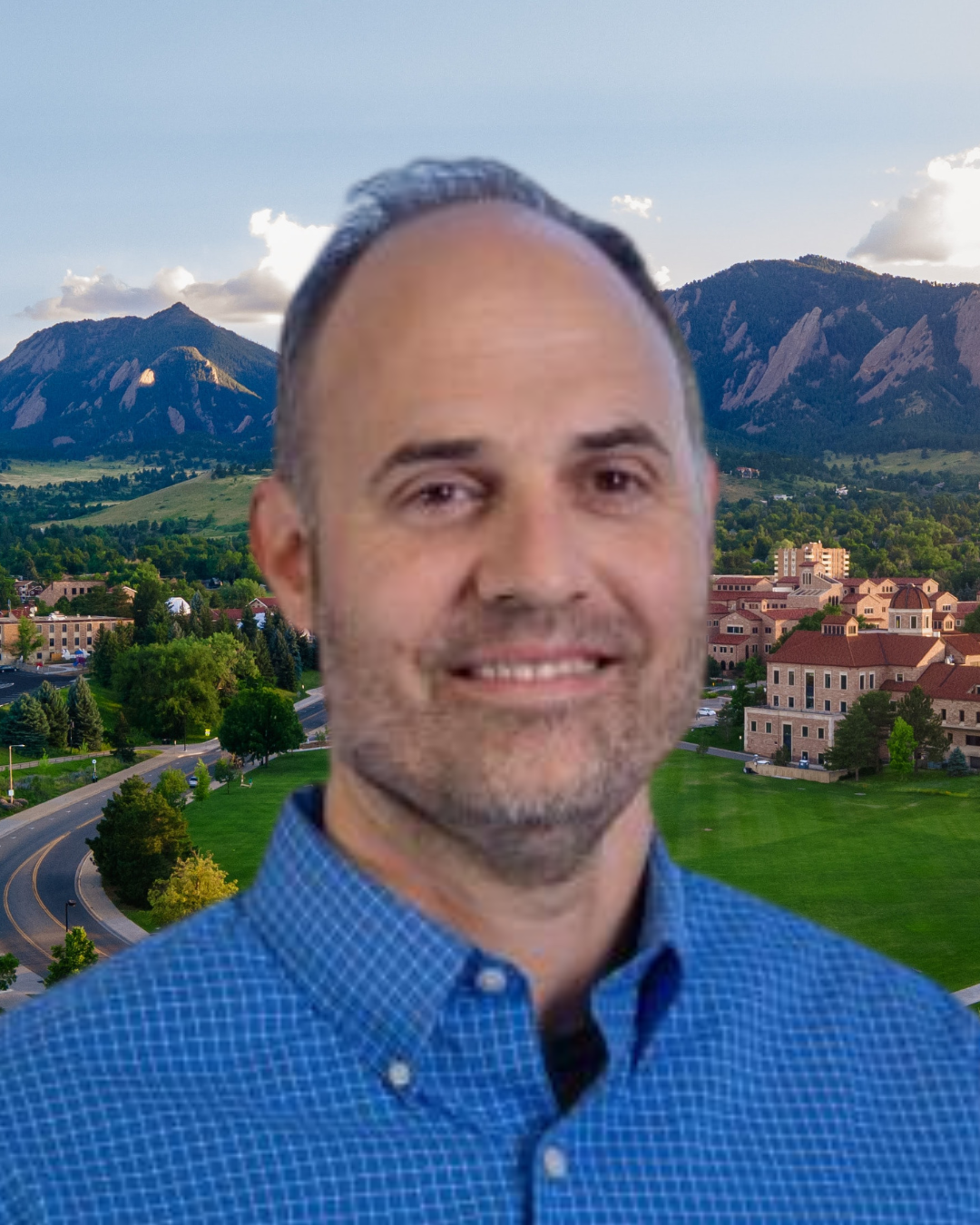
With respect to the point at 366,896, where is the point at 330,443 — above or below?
above

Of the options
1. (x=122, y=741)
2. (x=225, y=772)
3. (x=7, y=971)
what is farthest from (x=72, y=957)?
(x=122, y=741)

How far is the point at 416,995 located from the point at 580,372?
842mm

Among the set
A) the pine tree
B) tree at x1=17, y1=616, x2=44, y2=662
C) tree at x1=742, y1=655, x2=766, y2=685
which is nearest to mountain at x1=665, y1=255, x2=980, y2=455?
tree at x1=742, y1=655, x2=766, y2=685

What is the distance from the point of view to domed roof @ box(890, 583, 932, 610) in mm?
48875

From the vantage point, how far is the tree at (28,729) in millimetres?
38469

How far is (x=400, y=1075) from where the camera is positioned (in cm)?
155

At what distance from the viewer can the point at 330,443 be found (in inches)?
62.9

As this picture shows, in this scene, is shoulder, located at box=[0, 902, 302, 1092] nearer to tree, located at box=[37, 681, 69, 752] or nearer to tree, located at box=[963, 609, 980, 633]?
tree, located at box=[37, 681, 69, 752]

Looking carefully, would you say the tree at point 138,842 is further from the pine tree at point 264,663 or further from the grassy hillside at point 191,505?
the grassy hillside at point 191,505

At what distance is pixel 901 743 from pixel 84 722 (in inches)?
1034

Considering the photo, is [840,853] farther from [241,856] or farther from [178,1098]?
[178,1098]

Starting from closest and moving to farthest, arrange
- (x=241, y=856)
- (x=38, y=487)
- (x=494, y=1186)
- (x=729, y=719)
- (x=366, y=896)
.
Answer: (x=494, y=1186)
(x=366, y=896)
(x=241, y=856)
(x=729, y=719)
(x=38, y=487)

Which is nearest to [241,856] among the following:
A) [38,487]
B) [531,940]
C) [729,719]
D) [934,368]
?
[729,719]

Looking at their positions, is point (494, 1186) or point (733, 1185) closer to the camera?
point (494, 1186)
